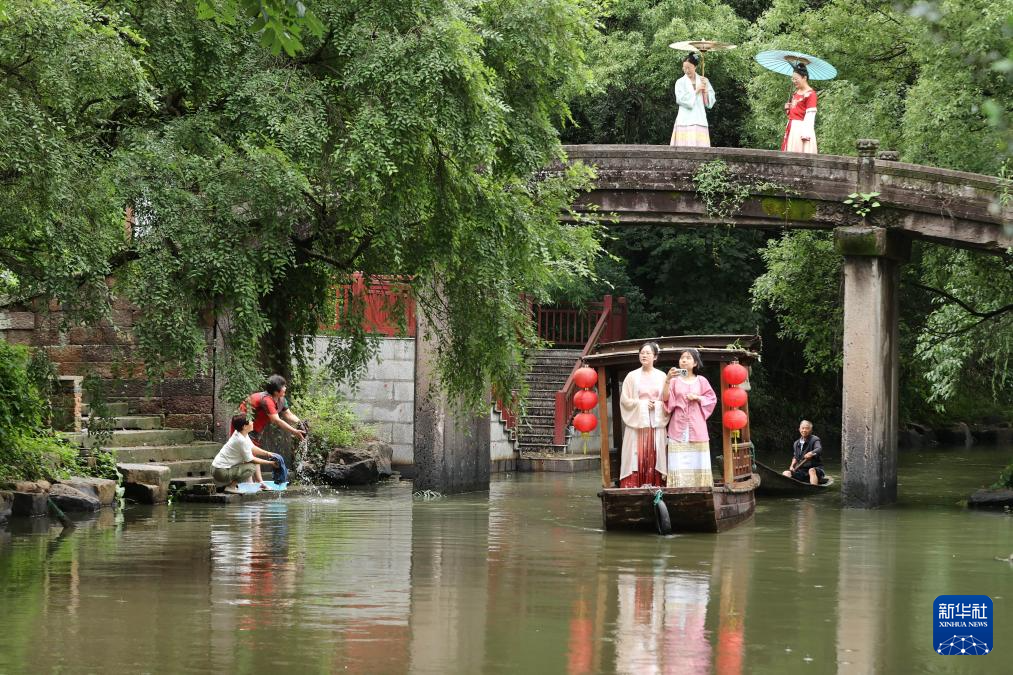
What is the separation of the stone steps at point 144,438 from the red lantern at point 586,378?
21.8 feet

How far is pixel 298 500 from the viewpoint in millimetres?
22094

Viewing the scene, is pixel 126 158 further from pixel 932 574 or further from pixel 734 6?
pixel 734 6

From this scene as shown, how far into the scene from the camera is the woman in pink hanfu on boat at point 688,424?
1786 centimetres

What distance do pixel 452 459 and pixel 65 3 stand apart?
1259cm

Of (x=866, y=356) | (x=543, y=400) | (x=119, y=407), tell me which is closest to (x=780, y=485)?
(x=866, y=356)

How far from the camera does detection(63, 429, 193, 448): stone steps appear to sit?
21109 mm

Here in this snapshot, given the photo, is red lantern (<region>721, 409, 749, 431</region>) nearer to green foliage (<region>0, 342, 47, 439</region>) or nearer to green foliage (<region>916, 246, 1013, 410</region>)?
green foliage (<region>916, 246, 1013, 410</region>)

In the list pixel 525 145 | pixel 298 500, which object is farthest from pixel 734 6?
pixel 525 145

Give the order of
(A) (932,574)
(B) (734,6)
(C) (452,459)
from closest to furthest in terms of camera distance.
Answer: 1. (A) (932,574)
2. (C) (452,459)
3. (B) (734,6)

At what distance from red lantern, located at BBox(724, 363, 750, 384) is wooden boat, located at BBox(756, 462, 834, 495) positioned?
6021 mm

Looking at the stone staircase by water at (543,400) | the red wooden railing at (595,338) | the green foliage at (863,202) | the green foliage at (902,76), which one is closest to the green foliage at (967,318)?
the green foliage at (902,76)

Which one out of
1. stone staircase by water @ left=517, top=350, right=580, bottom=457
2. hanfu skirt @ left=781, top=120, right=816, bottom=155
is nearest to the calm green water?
hanfu skirt @ left=781, top=120, right=816, bottom=155

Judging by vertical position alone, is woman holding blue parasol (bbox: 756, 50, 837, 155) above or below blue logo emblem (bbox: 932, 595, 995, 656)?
above

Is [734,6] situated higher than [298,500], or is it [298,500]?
[734,6]
